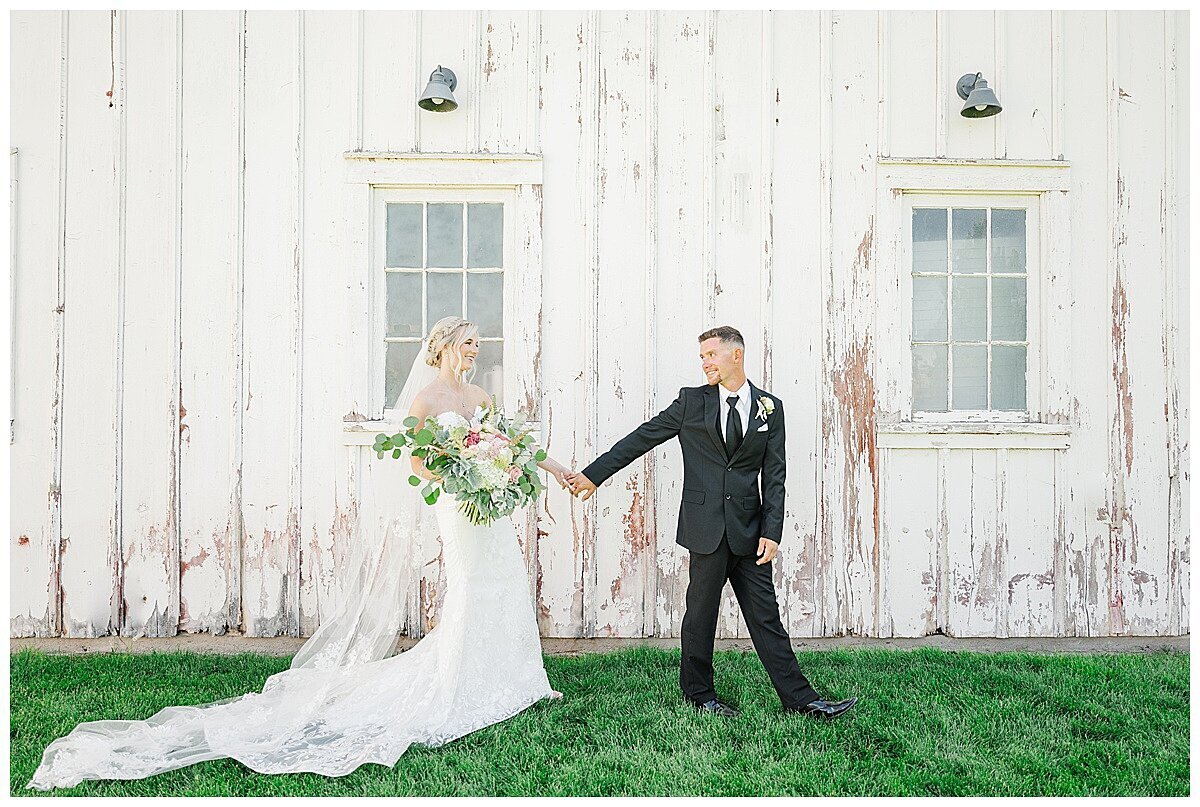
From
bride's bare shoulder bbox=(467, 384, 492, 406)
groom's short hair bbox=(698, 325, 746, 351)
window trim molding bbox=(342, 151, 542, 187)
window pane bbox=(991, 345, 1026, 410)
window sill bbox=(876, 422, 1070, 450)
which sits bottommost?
window sill bbox=(876, 422, 1070, 450)

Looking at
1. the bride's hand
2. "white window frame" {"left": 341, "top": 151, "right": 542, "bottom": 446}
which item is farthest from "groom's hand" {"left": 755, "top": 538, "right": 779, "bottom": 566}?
"white window frame" {"left": 341, "top": 151, "right": 542, "bottom": 446}

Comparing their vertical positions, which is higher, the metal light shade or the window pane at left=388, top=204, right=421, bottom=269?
the metal light shade

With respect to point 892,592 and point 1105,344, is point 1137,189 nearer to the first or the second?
point 1105,344

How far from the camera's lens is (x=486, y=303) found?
5.37 m

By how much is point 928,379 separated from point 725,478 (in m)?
2.06

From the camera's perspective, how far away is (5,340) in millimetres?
5211

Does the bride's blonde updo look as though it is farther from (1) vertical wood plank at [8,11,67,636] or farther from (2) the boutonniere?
(1) vertical wood plank at [8,11,67,636]

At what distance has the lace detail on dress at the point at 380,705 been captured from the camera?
351cm

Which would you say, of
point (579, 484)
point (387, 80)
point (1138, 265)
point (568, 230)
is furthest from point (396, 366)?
point (1138, 265)

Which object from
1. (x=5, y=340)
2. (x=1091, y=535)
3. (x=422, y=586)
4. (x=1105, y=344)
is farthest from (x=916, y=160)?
(x=5, y=340)

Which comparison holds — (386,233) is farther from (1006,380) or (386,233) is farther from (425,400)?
(1006,380)

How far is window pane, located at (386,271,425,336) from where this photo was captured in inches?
212

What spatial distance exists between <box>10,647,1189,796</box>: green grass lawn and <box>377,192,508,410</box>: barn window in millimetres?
1997

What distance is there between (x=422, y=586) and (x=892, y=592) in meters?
2.99
